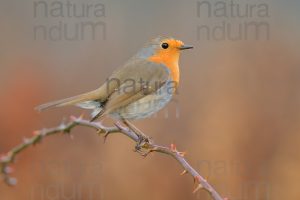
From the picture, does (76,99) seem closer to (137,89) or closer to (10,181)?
(137,89)

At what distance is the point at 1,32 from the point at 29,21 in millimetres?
927

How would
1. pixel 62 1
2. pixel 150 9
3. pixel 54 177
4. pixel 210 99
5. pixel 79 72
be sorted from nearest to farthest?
pixel 54 177, pixel 210 99, pixel 79 72, pixel 62 1, pixel 150 9

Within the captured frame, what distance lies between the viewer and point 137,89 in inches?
A: 147

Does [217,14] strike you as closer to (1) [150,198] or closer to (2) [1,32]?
(2) [1,32]

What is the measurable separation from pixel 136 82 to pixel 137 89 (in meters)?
0.06

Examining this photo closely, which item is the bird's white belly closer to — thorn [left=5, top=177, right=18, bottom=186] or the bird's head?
the bird's head

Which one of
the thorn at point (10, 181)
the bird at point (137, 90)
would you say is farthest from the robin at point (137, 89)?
the thorn at point (10, 181)

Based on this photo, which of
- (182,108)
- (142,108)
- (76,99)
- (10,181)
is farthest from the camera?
(182,108)

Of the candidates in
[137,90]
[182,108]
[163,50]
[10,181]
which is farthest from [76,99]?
[182,108]

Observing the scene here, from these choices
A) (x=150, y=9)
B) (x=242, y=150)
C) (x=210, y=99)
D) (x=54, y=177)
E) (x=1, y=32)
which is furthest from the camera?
(x=150, y=9)

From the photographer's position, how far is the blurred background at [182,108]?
5195 mm

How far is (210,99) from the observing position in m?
6.02

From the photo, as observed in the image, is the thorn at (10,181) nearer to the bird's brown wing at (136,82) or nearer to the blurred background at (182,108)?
the bird's brown wing at (136,82)

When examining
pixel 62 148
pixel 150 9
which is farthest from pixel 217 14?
pixel 62 148
